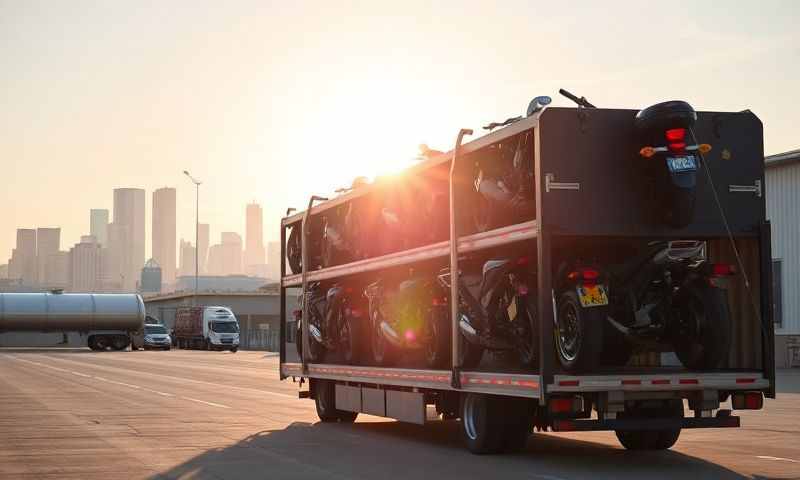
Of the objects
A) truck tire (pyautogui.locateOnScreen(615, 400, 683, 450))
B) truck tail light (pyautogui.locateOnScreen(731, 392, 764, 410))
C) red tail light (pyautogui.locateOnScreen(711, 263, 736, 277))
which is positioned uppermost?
red tail light (pyautogui.locateOnScreen(711, 263, 736, 277))

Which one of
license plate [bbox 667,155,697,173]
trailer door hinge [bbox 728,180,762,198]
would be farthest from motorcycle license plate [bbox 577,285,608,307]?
trailer door hinge [bbox 728,180,762,198]

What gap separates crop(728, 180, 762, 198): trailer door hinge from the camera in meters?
13.6

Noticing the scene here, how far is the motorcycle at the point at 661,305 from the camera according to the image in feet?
43.0

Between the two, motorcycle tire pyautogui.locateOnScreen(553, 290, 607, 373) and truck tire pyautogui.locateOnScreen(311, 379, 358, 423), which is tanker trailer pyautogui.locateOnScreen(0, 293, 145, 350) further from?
motorcycle tire pyautogui.locateOnScreen(553, 290, 607, 373)

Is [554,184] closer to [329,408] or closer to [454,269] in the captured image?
[454,269]

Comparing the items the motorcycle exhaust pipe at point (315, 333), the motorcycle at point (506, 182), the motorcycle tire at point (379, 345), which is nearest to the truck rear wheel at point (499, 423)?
the motorcycle at point (506, 182)

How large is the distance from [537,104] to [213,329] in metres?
73.5

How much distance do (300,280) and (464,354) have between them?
7715 mm

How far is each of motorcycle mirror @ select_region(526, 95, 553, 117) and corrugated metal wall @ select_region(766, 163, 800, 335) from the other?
3300 cm

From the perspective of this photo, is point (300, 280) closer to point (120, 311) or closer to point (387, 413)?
point (387, 413)

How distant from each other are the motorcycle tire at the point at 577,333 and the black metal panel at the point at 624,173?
78cm

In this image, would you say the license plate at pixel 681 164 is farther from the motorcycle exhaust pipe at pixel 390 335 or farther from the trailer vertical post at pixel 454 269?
the motorcycle exhaust pipe at pixel 390 335

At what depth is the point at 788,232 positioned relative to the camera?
45219 mm

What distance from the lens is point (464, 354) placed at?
48.8 feet
